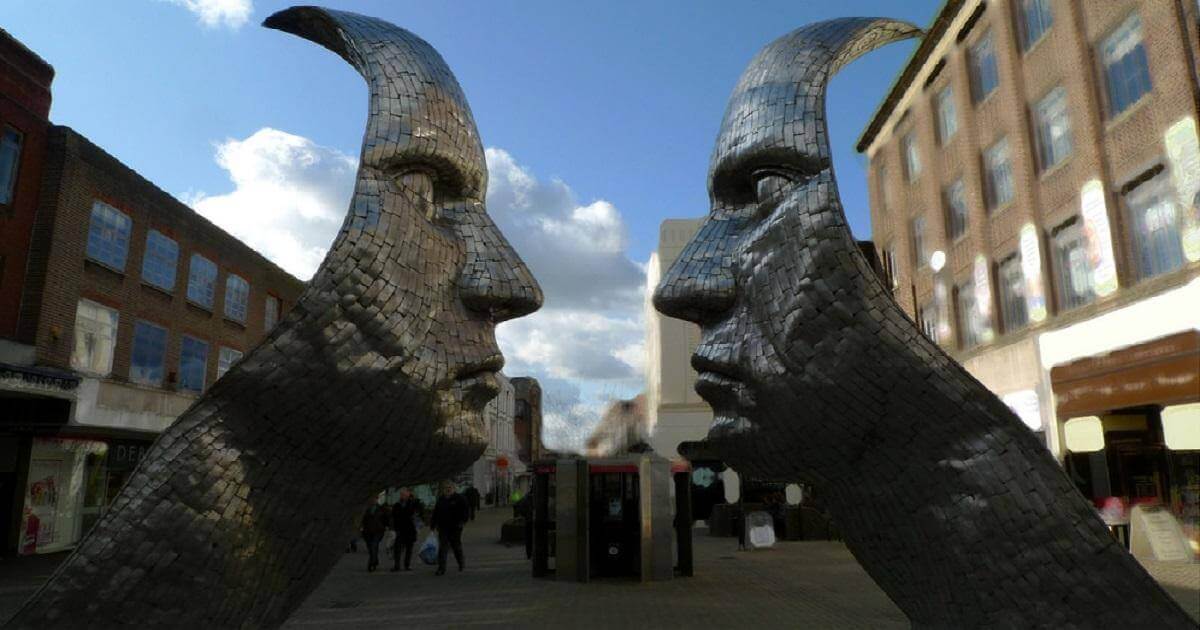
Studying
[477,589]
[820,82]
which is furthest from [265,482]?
[477,589]

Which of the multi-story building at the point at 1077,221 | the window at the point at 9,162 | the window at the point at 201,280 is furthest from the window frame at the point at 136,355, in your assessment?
→ the multi-story building at the point at 1077,221

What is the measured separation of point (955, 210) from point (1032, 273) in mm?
4326

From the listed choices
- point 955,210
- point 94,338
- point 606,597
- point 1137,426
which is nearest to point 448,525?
point 606,597

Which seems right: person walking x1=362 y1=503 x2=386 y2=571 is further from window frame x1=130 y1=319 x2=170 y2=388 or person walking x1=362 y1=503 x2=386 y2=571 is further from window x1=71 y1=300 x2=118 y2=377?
window frame x1=130 y1=319 x2=170 y2=388

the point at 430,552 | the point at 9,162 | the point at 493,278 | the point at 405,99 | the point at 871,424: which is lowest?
the point at 430,552

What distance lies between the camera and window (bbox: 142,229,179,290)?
18.2m

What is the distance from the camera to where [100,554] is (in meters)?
3.11

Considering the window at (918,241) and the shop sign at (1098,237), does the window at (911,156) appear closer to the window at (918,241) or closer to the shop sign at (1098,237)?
A: the window at (918,241)

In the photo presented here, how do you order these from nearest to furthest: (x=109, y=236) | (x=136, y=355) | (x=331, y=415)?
(x=331, y=415), (x=109, y=236), (x=136, y=355)

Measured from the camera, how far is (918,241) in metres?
22.3

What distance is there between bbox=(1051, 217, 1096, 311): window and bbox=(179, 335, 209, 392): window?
67.8 feet

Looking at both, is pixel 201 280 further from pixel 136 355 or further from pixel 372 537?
pixel 372 537

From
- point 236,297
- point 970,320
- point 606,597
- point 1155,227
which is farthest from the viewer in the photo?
point 236,297

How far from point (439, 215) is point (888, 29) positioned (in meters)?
2.47
